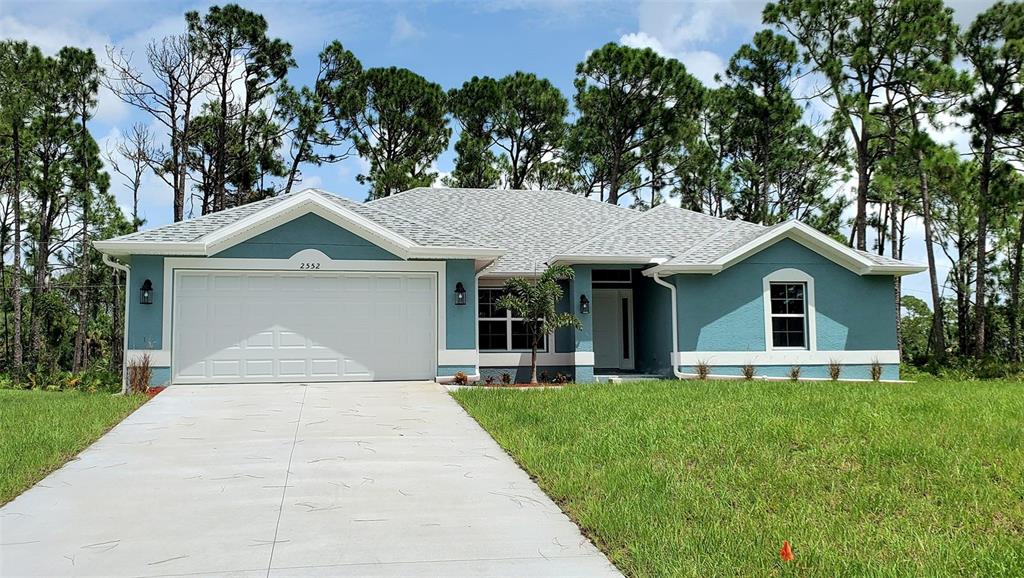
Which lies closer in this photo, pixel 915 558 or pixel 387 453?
pixel 915 558

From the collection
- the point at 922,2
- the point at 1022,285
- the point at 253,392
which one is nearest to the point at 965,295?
the point at 1022,285

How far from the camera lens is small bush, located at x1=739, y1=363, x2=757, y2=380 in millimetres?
16062

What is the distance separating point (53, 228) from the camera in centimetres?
3188

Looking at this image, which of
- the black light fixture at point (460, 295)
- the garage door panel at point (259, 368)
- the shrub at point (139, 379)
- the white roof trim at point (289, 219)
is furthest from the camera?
the black light fixture at point (460, 295)

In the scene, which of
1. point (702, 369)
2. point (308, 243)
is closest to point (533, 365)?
point (702, 369)

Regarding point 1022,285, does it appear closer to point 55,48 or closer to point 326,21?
point 326,21

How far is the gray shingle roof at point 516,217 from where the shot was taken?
19.3 metres

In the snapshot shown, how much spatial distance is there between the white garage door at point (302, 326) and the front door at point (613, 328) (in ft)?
17.7

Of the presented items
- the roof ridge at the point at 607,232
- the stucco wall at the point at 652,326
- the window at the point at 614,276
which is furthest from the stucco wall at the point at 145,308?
the stucco wall at the point at 652,326

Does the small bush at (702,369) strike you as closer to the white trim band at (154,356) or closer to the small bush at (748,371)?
the small bush at (748,371)

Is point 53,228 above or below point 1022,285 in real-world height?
above

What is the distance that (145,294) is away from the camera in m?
14.2

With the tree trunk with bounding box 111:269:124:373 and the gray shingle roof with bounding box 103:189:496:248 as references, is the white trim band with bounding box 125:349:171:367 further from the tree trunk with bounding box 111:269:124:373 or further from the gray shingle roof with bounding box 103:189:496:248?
the tree trunk with bounding box 111:269:124:373

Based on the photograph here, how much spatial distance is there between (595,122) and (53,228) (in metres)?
22.9
